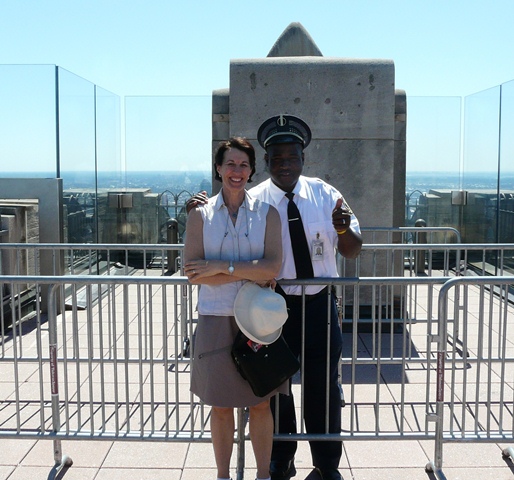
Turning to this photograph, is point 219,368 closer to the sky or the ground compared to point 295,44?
closer to the ground

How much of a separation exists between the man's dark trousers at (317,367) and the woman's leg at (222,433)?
51 centimetres

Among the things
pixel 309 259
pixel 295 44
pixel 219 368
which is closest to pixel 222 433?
pixel 219 368

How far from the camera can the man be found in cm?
368

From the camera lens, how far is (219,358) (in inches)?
133

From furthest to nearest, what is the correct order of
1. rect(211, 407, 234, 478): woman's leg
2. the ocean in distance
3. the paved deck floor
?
the ocean in distance
the paved deck floor
rect(211, 407, 234, 478): woman's leg

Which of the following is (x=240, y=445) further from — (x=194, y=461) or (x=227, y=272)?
(x=227, y=272)

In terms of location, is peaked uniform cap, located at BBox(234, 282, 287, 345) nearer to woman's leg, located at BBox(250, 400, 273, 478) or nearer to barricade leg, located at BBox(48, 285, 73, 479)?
woman's leg, located at BBox(250, 400, 273, 478)

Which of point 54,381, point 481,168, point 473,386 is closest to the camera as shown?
point 54,381

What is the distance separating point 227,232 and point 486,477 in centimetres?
213

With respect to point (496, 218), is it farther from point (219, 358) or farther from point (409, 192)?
point (219, 358)

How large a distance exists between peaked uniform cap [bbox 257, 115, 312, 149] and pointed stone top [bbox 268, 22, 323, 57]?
5158 mm

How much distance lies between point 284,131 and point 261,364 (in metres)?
1.30

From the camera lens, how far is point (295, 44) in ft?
28.5

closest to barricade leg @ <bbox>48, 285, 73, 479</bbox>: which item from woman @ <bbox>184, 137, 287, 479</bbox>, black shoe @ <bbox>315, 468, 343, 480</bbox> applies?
woman @ <bbox>184, 137, 287, 479</bbox>
